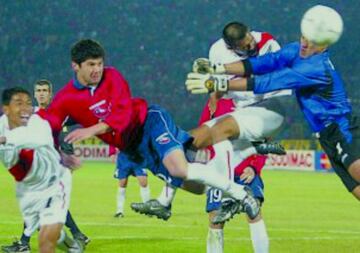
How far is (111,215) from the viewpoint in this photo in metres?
16.5

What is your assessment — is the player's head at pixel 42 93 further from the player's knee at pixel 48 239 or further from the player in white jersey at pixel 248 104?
the player's knee at pixel 48 239

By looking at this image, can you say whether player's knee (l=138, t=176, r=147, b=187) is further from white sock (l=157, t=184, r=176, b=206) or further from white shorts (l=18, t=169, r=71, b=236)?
white shorts (l=18, t=169, r=71, b=236)

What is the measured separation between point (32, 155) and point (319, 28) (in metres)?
2.94

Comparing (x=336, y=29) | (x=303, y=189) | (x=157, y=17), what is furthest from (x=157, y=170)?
(x=157, y=17)

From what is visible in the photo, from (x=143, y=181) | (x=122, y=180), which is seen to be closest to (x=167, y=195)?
(x=122, y=180)

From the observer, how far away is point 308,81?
8445 millimetres

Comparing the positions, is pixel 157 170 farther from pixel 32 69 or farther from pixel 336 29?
pixel 32 69

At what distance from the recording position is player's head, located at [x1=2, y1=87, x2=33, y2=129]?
7988 millimetres

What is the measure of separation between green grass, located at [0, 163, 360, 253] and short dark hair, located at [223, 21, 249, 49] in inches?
132

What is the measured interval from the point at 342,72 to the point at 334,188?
24.0 metres

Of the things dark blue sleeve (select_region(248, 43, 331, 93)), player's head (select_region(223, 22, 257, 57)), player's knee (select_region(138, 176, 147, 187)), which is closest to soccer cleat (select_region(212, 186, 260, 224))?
dark blue sleeve (select_region(248, 43, 331, 93))

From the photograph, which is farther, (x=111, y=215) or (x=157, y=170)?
(x=111, y=215)

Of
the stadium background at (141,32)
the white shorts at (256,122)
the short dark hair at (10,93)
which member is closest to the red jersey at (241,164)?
the white shorts at (256,122)

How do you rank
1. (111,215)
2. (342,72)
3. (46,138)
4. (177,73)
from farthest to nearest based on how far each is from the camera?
(177,73), (342,72), (111,215), (46,138)
